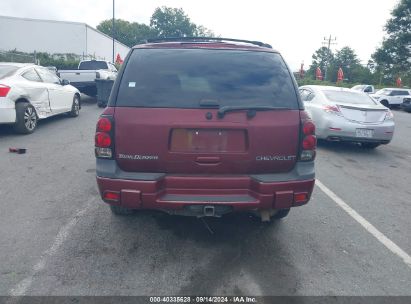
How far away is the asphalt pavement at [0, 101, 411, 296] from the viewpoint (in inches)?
114

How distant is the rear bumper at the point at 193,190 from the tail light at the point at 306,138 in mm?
311

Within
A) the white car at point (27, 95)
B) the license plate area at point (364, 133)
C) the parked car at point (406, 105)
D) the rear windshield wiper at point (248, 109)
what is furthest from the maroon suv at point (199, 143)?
the parked car at point (406, 105)

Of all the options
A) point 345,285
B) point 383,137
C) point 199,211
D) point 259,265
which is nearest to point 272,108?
point 199,211

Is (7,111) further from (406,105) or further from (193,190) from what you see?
(406,105)

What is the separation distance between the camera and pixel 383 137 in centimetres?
780

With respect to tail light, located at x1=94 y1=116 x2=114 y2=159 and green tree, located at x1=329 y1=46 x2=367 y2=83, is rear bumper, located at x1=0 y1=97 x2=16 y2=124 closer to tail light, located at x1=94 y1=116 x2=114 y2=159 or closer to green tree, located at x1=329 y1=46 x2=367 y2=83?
tail light, located at x1=94 y1=116 x2=114 y2=159

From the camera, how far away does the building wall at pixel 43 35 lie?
3516 centimetres

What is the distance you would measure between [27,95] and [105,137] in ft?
20.8

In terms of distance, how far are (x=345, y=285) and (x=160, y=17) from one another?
97.7 m

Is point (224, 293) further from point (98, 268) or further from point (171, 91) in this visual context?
point (171, 91)

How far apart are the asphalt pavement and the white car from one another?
271 centimetres

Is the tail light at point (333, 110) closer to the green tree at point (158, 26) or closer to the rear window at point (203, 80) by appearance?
the rear window at point (203, 80)

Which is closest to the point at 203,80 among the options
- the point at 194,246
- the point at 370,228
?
the point at 194,246

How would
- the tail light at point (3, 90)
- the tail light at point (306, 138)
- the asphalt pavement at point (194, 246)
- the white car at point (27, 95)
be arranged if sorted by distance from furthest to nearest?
the white car at point (27, 95)
the tail light at point (3, 90)
the tail light at point (306, 138)
the asphalt pavement at point (194, 246)
